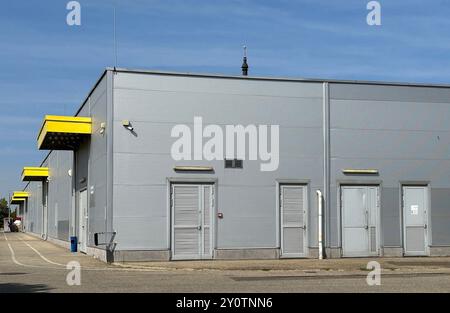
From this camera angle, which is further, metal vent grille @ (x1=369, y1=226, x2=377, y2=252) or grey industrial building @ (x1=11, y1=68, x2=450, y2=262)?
metal vent grille @ (x1=369, y1=226, x2=377, y2=252)

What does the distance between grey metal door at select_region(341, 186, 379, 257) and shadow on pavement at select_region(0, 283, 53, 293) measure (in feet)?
39.3

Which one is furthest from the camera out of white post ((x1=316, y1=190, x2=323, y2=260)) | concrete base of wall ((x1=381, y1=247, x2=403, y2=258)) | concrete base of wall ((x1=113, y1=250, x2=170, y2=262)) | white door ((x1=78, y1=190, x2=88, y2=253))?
white door ((x1=78, y1=190, x2=88, y2=253))

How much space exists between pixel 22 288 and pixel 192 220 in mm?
8590

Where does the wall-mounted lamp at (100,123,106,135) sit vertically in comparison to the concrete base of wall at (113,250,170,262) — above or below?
above

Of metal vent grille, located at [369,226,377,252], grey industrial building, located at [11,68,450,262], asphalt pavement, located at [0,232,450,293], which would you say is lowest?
asphalt pavement, located at [0,232,450,293]

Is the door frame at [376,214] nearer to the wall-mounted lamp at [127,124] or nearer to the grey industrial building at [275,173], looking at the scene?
the grey industrial building at [275,173]

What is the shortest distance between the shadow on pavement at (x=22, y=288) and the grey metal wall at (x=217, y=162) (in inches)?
255

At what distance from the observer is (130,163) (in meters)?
21.8

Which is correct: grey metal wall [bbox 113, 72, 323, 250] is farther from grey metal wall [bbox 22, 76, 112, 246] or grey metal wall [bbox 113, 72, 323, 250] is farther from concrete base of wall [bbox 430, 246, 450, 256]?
concrete base of wall [bbox 430, 246, 450, 256]

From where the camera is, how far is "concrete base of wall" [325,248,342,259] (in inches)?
905

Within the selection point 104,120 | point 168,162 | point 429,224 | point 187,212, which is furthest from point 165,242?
point 429,224

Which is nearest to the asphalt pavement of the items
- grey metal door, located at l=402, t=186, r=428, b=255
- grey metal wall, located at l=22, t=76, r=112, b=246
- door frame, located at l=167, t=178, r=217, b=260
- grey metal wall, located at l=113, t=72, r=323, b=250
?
door frame, located at l=167, t=178, r=217, b=260

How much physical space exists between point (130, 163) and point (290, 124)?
5.71 m
